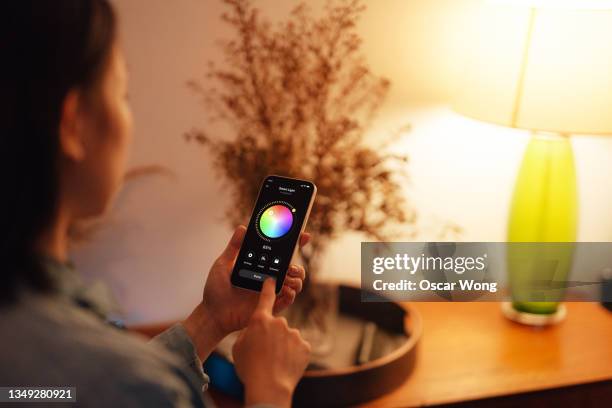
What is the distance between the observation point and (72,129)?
53 cm

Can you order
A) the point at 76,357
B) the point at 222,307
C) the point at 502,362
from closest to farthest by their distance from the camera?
the point at 76,357
the point at 222,307
the point at 502,362

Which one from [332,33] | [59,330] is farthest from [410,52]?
[59,330]

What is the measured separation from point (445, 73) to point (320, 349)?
63 centimetres

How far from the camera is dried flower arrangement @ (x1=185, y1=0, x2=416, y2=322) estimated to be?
44.0 inches

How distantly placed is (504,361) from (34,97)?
37.2 inches

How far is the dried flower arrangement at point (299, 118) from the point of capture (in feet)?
3.67

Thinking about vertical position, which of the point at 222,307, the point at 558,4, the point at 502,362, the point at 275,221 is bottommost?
the point at 502,362

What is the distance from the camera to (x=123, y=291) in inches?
49.8

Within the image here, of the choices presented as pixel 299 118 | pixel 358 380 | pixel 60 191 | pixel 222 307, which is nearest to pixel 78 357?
pixel 60 191

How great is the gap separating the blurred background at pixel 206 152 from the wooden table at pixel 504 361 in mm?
227

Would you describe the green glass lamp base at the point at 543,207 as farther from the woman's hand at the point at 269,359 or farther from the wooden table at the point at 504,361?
the woman's hand at the point at 269,359

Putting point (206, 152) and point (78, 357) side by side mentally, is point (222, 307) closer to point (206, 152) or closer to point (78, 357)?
point (78, 357)

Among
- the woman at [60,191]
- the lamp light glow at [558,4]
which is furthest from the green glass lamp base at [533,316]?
the woman at [60,191]

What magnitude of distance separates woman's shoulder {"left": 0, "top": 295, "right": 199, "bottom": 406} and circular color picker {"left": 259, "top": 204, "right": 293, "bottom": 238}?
31 cm
